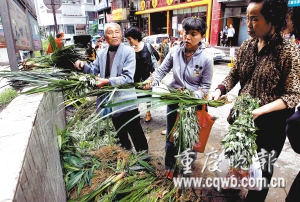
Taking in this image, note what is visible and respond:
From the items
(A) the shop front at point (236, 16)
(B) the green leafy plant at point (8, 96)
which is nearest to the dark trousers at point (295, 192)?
(B) the green leafy plant at point (8, 96)

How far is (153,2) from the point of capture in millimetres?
19891

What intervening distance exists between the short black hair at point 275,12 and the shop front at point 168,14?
494 inches

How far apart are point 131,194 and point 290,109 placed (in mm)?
1379

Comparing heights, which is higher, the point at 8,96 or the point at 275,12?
the point at 275,12

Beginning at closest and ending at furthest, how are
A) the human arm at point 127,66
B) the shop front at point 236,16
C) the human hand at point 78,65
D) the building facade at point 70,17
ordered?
1. the human arm at point 127,66
2. the human hand at point 78,65
3. the shop front at point 236,16
4. the building facade at point 70,17

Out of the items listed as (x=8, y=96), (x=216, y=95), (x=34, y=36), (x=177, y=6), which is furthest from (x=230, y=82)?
(x=177, y=6)

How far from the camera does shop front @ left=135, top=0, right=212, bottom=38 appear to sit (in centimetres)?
1531

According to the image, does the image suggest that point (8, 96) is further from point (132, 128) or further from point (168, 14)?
point (168, 14)

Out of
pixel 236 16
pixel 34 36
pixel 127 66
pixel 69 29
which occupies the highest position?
pixel 69 29

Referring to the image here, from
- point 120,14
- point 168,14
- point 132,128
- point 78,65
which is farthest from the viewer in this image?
point 120,14

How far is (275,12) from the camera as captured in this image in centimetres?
127

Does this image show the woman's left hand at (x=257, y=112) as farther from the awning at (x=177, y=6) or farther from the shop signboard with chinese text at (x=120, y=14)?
the shop signboard with chinese text at (x=120, y=14)

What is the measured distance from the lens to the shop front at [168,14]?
15.3 m

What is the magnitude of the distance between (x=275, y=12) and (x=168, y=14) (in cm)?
1866
